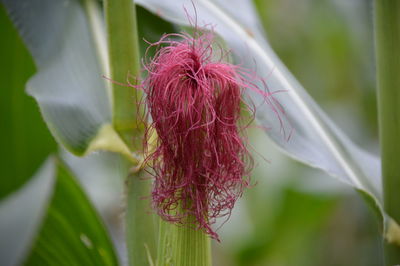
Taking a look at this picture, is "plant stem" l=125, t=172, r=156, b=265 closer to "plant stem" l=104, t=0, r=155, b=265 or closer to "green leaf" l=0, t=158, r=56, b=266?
"plant stem" l=104, t=0, r=155, b=265

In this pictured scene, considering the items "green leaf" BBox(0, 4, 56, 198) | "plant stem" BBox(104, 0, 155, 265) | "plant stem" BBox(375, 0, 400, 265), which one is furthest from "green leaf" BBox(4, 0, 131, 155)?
"plant stem" BBox(375, 0, 400, 265)

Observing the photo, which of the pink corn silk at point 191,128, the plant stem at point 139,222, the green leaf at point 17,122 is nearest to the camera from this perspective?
the pink corn silk at point 191,128

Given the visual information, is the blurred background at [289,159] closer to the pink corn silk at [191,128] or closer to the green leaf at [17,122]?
the green leaf at [17,122]

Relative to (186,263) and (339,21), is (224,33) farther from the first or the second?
(339,21)

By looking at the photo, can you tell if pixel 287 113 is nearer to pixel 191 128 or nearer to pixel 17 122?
pixel 191 128

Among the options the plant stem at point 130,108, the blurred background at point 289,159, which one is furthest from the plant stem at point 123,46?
the blurred background at point 289,159

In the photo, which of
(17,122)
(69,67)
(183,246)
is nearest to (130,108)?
(183,246)
